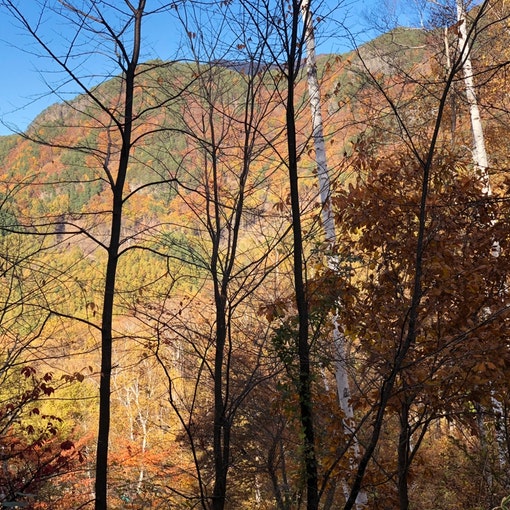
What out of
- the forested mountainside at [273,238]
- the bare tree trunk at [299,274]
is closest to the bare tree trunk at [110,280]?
the forested mountainside at [273,238]

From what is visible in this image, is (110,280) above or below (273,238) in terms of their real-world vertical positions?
below

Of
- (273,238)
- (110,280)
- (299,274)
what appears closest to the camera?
(299,274)

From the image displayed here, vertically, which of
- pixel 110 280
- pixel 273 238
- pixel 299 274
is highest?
pixel 273 238

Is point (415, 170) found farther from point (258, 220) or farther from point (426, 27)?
point (426, 27)

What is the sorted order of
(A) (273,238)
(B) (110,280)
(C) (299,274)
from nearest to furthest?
(C) (299,274) < (B) (110,280) < (A) (273,238)

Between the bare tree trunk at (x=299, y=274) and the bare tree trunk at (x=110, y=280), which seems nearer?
the bare tree trunk at (x=299, y=274)

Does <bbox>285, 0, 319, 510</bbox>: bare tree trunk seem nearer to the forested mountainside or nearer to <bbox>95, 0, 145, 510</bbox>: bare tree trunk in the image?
the forested mountainside

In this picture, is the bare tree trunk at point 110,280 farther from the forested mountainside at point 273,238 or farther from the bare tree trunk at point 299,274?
the bare tree trunk at point 299,274

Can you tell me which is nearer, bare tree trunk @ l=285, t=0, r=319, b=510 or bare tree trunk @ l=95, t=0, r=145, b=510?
bare tree trunk @ l=285, t=0, r=319, b=510

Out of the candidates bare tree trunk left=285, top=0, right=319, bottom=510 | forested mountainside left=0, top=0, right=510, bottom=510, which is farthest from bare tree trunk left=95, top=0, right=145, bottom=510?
bare tree trunk left=285, top=0, right=319, bottom=510

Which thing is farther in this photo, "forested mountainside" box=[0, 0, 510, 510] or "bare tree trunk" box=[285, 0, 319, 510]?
"forested mountainside" box=[0, 0, 510, 510]

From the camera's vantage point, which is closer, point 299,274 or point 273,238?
point 299,274

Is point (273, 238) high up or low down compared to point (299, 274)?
up

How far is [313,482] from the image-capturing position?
2574mm
